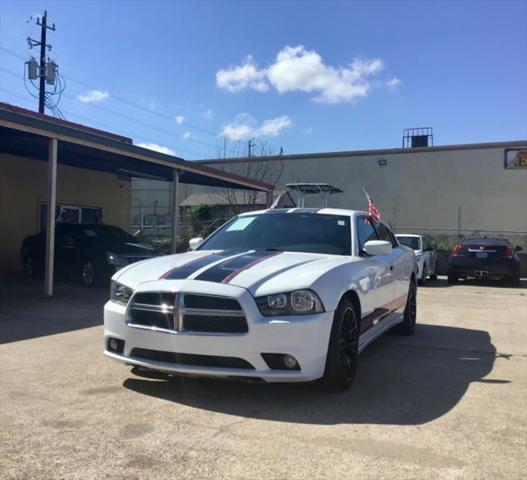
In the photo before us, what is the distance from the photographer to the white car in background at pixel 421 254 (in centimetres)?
1572

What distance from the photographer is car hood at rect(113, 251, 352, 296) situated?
4273mm

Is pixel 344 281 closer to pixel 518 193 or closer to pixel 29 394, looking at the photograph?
pixel 29 394

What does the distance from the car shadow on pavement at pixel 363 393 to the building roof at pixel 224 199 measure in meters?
22.7

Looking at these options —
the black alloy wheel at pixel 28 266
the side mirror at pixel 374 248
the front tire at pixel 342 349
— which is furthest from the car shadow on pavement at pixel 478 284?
the front tire at pixel 342 349

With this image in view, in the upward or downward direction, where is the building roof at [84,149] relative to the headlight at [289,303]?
upward

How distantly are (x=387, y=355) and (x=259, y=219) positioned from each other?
2080mm

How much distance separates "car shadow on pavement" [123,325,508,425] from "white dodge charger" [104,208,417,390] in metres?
0.24

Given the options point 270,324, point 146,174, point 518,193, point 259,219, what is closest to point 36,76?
point 146,174

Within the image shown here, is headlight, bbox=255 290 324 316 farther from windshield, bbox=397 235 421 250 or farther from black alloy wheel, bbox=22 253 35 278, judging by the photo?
windshield, bbox=397 235 421 250

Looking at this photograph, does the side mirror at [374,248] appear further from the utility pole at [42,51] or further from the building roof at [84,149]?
the utility pole at [42,51]

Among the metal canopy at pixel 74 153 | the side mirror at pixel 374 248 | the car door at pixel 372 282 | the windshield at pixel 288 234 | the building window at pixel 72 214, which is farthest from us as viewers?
the building window at pixel 72 214

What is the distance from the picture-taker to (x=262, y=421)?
3938mm

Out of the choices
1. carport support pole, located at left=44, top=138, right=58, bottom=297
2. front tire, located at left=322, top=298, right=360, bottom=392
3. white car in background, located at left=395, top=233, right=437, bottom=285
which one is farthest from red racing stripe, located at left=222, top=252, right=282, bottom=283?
white car in background, located at left=395, top=233, right=437, bottom=285

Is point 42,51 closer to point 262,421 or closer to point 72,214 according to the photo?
point 72,214
